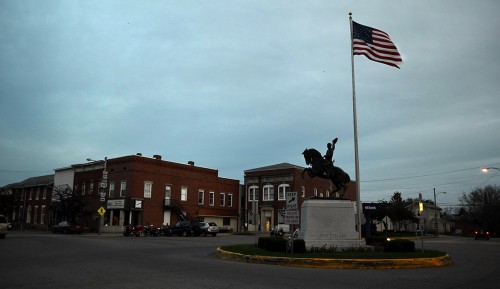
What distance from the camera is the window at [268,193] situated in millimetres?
64625

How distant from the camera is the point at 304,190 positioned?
209 feet

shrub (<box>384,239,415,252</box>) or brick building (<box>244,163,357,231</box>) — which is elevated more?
brick building (<box>244,163,357,231</box>)

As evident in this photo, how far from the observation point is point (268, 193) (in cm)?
6500

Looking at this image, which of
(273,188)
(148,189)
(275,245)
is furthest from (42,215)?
(275,245)

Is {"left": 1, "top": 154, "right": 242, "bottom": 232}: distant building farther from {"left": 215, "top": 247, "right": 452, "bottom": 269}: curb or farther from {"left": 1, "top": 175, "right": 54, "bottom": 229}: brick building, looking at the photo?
{"left": 215, "top": 247, "right": 452, "bottom": 269}: curb

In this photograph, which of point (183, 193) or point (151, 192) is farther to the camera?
point (183, 193)

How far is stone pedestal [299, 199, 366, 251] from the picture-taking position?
19641 millimetres

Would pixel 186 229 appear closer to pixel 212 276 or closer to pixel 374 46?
pixel 374 46

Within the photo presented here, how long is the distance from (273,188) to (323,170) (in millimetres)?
43215

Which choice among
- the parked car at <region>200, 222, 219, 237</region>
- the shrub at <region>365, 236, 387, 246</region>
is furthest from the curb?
the parked car at <region>200, 222, 219, 237</region>

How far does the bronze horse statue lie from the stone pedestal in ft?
4.54

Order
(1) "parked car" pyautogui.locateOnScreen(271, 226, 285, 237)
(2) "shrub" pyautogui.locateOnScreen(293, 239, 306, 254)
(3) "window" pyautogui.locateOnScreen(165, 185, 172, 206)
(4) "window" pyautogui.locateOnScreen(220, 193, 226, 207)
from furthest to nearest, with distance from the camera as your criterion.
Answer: (4) "window" pyautogui.locateOnScreen(220, 193, 226, 207)
(3) "window" pyautogui.locateOnScreen(165, 185, 172, 206)
(1) "parked car" pyautogui.locateOnScreen(271, 226, 285, 237)
(2) "shrub" pyautogui.locateOnScreen(293, 239, 306, 254)

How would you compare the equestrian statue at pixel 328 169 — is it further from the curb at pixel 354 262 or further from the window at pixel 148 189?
the window at pixel 148 189

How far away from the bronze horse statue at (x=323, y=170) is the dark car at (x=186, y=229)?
1066 inches
